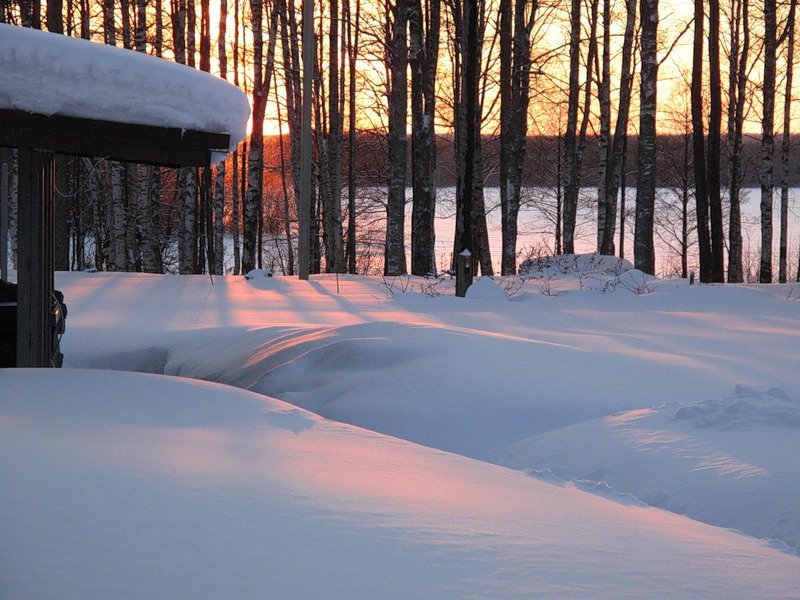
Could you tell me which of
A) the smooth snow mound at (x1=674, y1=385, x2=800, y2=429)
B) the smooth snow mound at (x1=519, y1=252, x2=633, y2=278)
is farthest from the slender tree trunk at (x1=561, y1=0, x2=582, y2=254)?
the smooth snow mound at (x1=674, y1=385, x2=800, y2=429)

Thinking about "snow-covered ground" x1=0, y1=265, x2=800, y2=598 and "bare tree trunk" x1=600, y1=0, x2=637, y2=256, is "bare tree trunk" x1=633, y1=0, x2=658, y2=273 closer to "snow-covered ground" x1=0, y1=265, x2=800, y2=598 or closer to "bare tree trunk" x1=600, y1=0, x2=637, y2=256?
"bare tree trunk" x1=600, y1=0, x2=637, y2=256

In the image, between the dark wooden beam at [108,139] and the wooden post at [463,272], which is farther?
the wooden post at [463,272]

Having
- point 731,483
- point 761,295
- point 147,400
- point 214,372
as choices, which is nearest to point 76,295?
point 214,372

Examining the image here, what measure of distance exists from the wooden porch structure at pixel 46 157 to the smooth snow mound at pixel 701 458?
2795 millimetres

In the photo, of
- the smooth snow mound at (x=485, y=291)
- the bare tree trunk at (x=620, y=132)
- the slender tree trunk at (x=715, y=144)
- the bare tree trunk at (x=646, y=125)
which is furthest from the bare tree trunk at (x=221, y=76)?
the slender tree trunk at (x=715, y=144)

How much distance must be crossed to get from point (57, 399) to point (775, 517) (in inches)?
130

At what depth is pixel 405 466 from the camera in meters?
3.34

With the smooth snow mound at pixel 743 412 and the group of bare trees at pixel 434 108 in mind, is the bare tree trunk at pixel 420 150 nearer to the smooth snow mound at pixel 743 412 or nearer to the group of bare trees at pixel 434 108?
the group of bare trees at pixel 434 108

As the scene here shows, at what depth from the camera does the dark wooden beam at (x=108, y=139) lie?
16.5 ft

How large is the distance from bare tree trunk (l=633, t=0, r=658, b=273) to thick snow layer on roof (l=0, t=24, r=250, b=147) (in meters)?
12.4

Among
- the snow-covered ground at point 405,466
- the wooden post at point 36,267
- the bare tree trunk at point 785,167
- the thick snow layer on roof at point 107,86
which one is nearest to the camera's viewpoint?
the snow-covered ground at point 405,466

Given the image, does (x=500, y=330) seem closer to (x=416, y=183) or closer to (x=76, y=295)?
(x=76, y=295)

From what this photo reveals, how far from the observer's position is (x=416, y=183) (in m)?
16.7

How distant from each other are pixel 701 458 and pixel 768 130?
19491 mm
